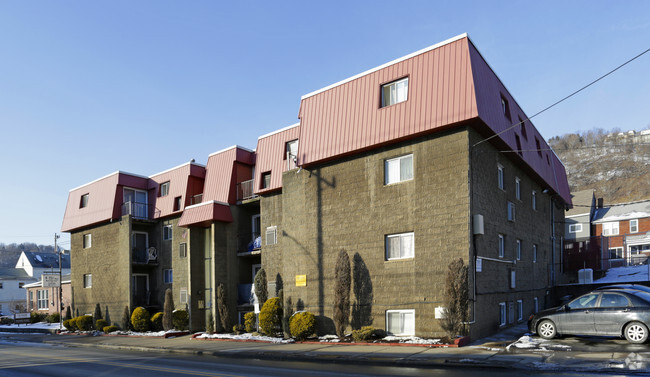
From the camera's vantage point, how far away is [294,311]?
21016mm

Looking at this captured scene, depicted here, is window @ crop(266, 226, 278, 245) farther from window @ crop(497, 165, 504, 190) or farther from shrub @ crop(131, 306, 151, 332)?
window @ crop(497, 165, 504, 190)

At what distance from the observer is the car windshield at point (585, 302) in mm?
14148

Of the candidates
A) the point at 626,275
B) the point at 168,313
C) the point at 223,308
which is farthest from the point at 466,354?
the point at 168,313

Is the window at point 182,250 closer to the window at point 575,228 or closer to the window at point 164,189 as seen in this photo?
the window at point 164,189

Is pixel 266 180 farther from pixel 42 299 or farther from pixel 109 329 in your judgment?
pixel 42 299

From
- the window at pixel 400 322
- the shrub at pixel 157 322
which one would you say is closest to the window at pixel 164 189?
the shrub at pixel 157 322

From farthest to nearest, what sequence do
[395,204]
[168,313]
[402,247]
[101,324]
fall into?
[101,324], [168,313], [395,204], [402,247]

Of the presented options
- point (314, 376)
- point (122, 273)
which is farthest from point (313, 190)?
point (122, 273)

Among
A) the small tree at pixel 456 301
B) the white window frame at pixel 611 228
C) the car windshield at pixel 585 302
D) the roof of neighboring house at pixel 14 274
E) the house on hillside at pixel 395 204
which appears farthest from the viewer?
the roof of neighboring house at pixel 14 274

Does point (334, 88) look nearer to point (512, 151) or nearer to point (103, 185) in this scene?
point (512, 151)

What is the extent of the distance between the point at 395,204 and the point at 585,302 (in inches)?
266

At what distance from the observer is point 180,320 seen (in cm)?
2733

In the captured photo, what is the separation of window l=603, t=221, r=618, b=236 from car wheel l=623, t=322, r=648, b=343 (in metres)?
43.6

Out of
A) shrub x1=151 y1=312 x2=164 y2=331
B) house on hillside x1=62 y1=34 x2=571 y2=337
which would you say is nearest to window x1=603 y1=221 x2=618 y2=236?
house on hillside x1=62 y1=34 x2=571 y2=337
